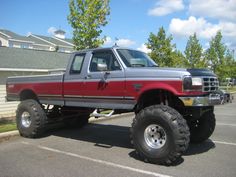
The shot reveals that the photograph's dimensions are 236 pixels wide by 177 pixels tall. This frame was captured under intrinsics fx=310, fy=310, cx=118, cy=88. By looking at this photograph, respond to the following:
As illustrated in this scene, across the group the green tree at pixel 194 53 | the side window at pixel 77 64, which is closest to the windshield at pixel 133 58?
the side window at pixel 77 64

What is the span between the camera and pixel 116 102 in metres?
7.12

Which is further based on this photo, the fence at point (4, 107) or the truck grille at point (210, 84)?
the fence at point (4, 107)

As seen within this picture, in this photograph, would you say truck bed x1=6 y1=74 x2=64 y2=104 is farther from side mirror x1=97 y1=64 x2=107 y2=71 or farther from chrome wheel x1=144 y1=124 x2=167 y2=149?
chrome wheel x1=144 y1=124 x2=167 y2=149

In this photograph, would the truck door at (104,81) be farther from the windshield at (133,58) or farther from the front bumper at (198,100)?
the front bumper at (198,100)

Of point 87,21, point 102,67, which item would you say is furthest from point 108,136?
point 87,21

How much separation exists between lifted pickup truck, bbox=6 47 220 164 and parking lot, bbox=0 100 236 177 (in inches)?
14.8

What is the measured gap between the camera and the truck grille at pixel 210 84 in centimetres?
624

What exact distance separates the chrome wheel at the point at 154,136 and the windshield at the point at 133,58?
1611 millimetres

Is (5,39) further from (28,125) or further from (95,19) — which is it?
(28,125)

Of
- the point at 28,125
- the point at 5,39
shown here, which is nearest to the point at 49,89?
the point at 28,125

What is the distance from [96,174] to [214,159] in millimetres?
2559

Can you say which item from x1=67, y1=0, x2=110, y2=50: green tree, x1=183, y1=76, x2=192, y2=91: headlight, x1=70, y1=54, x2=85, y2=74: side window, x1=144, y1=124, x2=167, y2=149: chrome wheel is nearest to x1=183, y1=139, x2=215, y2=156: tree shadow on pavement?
x1=144, y1=124, x2=167, y2=149: chrome wheel

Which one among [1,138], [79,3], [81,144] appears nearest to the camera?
[81,144]

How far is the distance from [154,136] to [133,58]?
2.05 meters
